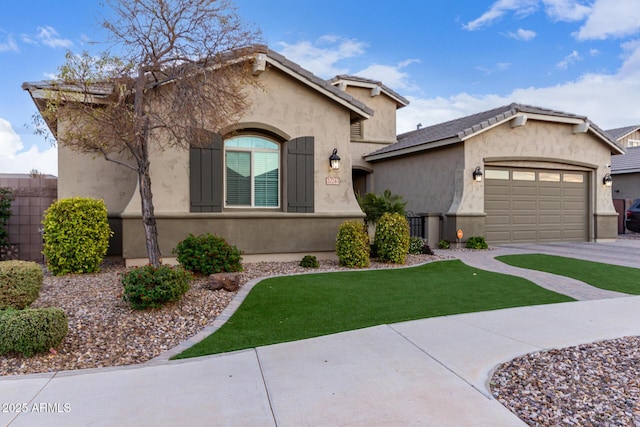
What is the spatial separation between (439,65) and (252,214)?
12.0 m

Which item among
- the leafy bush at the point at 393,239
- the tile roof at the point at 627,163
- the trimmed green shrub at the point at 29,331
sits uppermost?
the tile roof at the point at 627,163

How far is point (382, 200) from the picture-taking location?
11555mm

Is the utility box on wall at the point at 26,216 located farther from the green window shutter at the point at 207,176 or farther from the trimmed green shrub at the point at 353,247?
the trimmed green shrub at the point at 353,247

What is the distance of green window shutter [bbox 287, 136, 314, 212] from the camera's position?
10430 millimetres

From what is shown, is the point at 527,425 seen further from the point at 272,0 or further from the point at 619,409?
the point at 272,0

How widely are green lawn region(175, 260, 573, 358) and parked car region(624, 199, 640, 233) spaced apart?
14.7 m

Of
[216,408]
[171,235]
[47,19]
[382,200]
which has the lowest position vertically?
[216,408]

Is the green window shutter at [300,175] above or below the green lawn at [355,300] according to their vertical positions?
above

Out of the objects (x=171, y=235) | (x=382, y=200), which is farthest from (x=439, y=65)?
(x=171, y=235)

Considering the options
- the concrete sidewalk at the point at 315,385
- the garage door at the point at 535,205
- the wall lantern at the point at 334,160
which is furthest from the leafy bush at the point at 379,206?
the concrete sidewalk at the point at 315,385

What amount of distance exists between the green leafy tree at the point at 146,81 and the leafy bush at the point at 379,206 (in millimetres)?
5304

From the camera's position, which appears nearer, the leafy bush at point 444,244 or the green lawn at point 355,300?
the green lawn at point 355,300

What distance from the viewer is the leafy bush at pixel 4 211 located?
31.4ft

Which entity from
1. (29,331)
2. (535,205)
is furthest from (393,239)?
(535,205)
